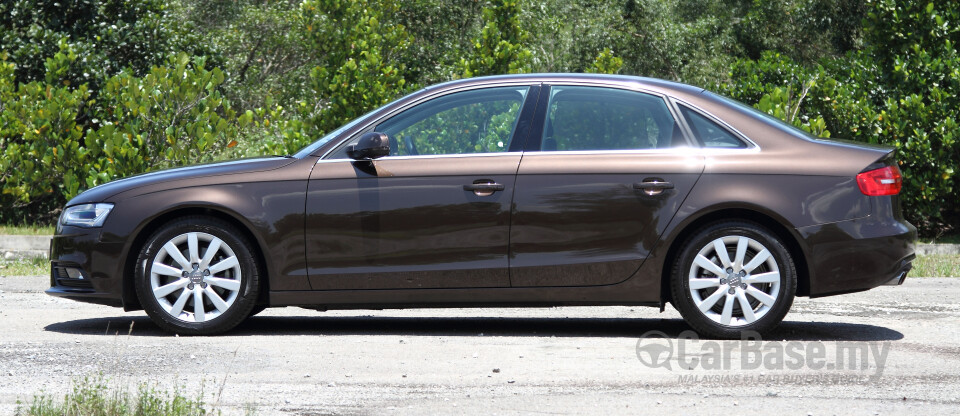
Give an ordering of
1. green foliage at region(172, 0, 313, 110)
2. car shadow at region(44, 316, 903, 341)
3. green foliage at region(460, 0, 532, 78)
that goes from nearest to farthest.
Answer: car shadow at region(44, 316, 903, 341) → green foliage at region(460, 0, 532, 78) → green foliage at region(172, 0, 313, 110)

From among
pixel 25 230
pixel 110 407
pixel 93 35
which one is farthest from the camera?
pixel 93 35

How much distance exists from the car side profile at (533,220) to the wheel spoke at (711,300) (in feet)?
0.05

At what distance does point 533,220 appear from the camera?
6.79 m

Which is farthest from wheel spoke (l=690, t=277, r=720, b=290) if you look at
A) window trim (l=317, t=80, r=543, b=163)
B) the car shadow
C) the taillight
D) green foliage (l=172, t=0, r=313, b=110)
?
green foliage (l=172, t=0, r=313, b=110)

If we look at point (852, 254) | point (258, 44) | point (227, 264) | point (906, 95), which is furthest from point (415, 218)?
point (258, 44)

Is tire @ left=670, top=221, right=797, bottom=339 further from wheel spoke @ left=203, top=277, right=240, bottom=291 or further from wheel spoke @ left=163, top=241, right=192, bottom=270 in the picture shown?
wheel spoke @ left=163, top=241, right=192, bottom=270

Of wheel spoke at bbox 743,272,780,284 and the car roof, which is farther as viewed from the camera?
the car roof

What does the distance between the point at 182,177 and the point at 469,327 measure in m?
2.08

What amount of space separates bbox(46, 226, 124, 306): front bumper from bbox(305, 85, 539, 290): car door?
119 centimetres

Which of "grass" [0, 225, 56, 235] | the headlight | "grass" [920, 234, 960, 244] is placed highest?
the headlight

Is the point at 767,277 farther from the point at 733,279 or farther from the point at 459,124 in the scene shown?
the point at 459,124

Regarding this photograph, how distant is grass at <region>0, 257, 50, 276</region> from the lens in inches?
453

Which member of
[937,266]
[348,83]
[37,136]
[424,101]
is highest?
[348,83]

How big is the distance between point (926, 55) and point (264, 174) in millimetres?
10659
